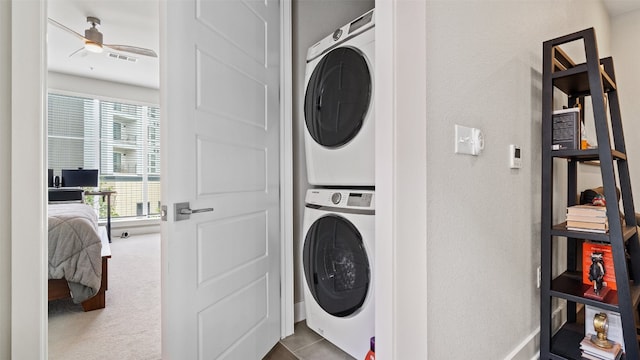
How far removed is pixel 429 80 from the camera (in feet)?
3.16

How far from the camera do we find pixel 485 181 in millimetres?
1209

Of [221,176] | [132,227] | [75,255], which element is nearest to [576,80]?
[221,176]

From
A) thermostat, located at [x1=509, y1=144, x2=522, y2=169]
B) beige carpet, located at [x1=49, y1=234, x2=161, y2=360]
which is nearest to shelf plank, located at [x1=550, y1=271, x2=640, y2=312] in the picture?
thermostat, located at [x1=509, y1=144, x2=522, y2=169]

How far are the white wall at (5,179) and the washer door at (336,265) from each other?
4.01 ft

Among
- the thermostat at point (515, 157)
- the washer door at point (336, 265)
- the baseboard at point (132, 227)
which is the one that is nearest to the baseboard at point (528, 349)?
the washer door at point (336, 265)

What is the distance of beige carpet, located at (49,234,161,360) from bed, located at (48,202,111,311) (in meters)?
0.16

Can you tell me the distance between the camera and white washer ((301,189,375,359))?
4.86ft

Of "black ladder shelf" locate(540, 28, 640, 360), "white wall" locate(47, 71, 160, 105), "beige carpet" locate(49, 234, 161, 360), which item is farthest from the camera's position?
"white wall" locate(47, 71, 160, 105)

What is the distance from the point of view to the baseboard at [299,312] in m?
2.04

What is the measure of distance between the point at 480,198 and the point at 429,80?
1.73 feet

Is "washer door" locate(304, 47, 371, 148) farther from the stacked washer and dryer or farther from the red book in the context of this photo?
the red book

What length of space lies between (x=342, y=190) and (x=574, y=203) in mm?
1381

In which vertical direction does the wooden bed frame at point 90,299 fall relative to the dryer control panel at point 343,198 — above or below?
below

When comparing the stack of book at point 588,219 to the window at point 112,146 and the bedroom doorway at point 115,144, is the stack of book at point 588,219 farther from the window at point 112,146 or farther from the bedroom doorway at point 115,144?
the window at point 112,146
